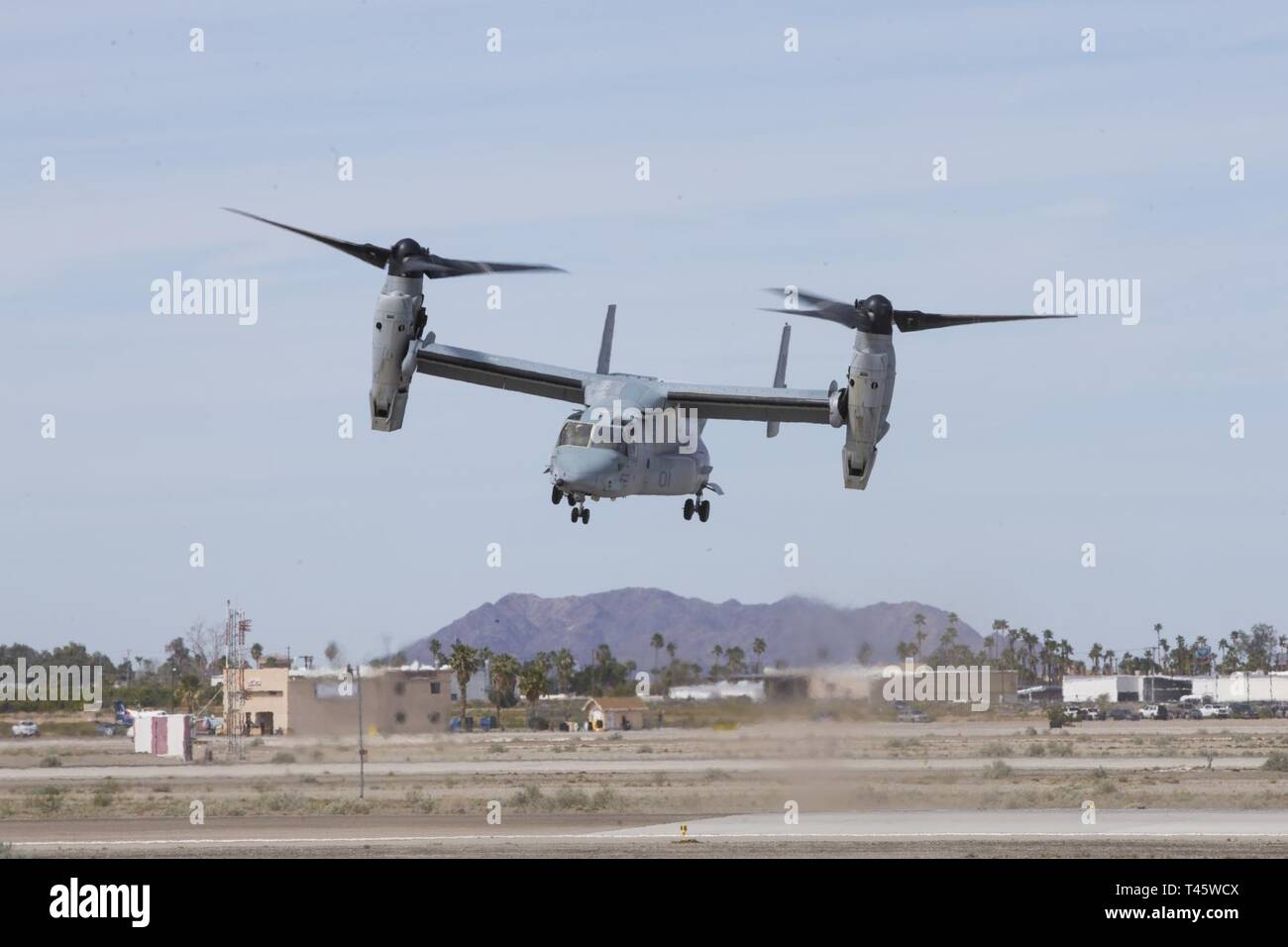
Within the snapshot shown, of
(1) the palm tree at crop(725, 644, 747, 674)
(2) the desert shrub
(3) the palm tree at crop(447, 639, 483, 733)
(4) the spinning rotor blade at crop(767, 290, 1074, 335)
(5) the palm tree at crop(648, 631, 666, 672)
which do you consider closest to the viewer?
(4) the spinning rotor blade at crop(767, 290, 1074, 335)

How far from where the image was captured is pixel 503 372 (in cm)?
3616

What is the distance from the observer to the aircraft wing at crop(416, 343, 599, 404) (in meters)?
35.0

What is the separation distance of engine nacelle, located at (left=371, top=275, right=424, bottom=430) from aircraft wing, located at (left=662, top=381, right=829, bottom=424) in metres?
7.89

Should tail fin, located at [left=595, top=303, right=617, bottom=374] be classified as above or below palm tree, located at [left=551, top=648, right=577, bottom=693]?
above

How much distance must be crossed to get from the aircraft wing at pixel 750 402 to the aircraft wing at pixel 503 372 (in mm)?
2097

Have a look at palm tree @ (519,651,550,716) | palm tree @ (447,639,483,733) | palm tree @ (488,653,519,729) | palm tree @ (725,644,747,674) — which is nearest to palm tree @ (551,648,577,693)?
palm tree @ (519,651,550,716)

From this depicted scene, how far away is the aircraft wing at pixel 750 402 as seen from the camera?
3500cm

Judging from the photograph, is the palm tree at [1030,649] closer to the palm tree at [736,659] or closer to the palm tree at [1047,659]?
the palm tree at [1047,659]

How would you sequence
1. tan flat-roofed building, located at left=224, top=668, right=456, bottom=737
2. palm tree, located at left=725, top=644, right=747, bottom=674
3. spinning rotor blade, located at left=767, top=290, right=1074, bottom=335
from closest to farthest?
spinning rotor blade, located at left=767, top=290, right=1074, bottom=335
palm tree, located at left=725, top=644, right=747, bottom=674
tan flat-roofed building, located at left=224, top=668, right=456, bottom=737

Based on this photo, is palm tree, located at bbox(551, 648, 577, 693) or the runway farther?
palm tree, located at bbox(551, 648, 577, 693)

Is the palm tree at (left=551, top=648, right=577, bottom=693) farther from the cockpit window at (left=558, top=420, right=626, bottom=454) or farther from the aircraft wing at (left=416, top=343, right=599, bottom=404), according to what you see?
the cockpit window at (left=558, top=420, right=626, bottom=454)

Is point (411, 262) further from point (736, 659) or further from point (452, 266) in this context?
point (736, 659)
